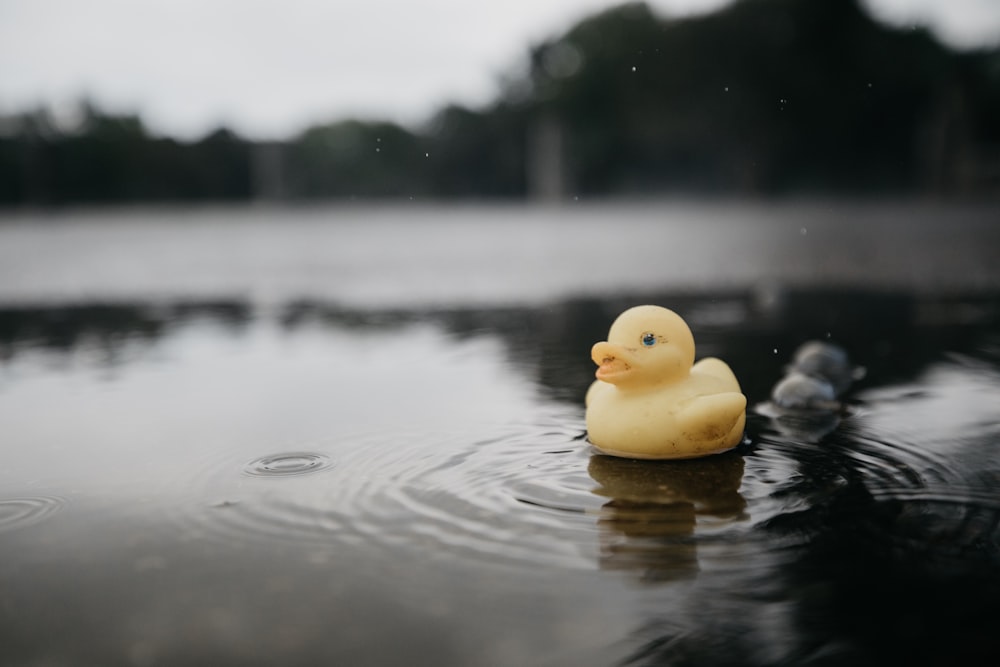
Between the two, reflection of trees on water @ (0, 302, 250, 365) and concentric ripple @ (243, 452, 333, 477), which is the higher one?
reflection of trees on water @ (0, 302, 250, 365)

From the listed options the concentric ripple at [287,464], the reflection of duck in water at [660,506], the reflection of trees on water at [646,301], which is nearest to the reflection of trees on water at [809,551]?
the reflection of duck in water at [660,506]

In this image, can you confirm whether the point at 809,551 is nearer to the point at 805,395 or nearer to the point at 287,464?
the point at 805,395

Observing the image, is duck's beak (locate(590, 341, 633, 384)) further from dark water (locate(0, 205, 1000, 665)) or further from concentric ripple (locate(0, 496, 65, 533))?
concentric ripple (locate(0, 496, 65, 533))

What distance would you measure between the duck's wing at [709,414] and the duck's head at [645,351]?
0.19m

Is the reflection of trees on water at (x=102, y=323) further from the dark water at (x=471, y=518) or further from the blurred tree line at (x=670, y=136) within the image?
the blurred tree line at (x=670, y=136)

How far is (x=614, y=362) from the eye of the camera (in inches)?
161

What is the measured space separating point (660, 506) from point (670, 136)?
45155 mm

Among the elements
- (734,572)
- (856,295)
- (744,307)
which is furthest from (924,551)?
(856,295)

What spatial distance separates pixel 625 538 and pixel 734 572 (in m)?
0.43

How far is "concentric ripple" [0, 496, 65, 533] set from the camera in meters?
3.50

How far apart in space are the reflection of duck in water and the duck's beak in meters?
0.37

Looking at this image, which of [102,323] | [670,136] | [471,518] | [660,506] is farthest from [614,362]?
[670,136]

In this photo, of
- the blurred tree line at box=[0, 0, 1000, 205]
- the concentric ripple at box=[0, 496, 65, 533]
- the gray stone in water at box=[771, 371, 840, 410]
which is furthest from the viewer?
the blurred tree line at box=[0, 0, 1000, 205]

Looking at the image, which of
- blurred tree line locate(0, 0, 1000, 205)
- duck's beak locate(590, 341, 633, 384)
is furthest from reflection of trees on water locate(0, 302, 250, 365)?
blurred tree line locate(0, 0, 1000, 205)
